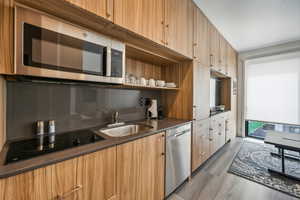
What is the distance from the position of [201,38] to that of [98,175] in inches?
92.2

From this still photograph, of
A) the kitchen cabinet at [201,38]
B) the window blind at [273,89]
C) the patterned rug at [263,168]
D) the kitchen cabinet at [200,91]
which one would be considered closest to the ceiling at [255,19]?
the kitchen cabinet at [201,38]

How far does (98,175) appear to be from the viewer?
3.08ft

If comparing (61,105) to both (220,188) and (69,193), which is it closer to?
(69,193)

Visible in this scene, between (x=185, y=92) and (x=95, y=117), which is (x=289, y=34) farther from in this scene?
(x=95, y=117)

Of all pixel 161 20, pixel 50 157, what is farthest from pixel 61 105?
pixel 161 20

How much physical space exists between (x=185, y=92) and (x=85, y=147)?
1585mm

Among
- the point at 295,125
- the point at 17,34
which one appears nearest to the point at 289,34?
the point at 295,125

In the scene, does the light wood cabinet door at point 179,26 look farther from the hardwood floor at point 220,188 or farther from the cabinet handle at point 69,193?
the hardwood floor at point 220,188

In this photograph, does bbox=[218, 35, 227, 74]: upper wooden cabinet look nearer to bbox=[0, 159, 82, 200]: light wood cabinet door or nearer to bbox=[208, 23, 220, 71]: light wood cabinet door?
bbox=[208, 23, 220, 71]: light wood cabinet door

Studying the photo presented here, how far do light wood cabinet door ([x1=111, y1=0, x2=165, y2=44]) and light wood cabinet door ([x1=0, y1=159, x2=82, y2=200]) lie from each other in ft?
3.59

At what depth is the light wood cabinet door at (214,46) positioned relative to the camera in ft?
8.36

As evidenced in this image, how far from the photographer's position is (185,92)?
6.82 feet

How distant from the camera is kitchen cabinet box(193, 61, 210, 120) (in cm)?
206

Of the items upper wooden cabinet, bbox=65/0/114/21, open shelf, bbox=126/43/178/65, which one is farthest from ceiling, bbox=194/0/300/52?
upper wooden cabinet, bbox=65/0/114/21
